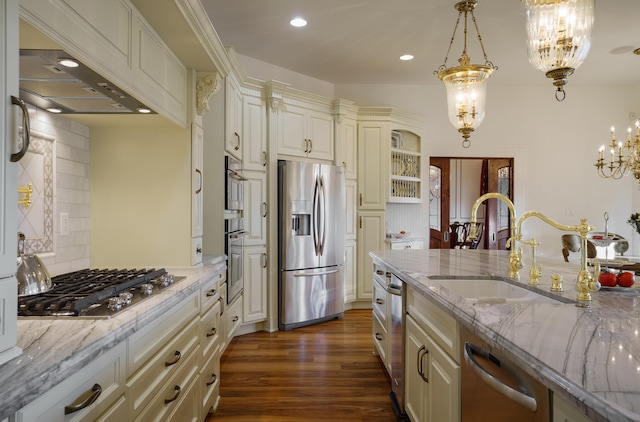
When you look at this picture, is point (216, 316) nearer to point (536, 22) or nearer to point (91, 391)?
point (91, 391)

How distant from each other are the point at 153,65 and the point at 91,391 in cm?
148

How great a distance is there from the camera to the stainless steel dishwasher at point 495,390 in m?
0.92

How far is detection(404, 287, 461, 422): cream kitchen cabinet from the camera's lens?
1.48m

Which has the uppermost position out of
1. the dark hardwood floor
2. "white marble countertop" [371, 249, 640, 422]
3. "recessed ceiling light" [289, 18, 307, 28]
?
"recessed ceiling light" [289, 18, 307, 28]

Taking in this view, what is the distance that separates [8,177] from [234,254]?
2495 millimetres

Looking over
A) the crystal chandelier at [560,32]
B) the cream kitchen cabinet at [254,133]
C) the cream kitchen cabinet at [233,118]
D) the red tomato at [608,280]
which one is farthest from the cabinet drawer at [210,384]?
the crystal chandelier at [560,32]

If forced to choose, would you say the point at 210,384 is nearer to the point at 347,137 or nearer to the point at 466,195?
the point at 347,137

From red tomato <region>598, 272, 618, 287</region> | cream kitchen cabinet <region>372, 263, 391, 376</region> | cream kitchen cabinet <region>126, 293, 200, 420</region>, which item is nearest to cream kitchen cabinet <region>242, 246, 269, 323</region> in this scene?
cream kitchen cabinet <region>372, 263, 391, 376</region>

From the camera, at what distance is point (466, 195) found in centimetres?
852

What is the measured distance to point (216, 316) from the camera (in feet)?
8.01

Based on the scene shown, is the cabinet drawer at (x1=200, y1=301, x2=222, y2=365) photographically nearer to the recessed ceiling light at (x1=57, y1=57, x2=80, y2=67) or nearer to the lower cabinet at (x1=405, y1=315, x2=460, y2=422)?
the lower cabinet at (x1=405, y1=315, x2=460, y2=422)

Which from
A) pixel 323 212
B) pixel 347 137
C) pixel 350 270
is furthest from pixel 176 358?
pixel 347 137

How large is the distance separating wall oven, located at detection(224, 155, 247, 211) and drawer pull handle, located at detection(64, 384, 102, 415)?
2126 millimetres

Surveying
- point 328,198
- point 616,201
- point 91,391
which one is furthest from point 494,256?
Result: point 616,201
